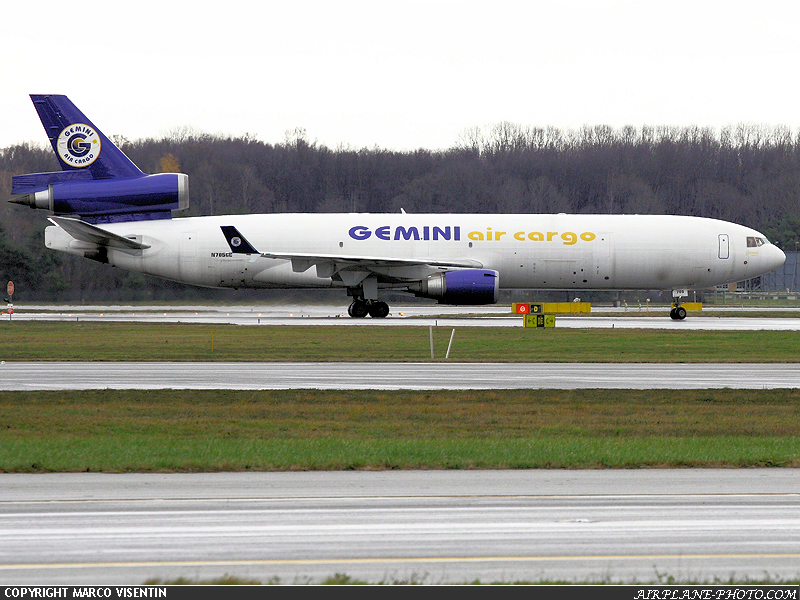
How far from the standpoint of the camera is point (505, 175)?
11456 cm

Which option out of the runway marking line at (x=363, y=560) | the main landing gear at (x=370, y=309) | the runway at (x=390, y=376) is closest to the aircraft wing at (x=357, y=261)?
the main landing gear at (x=370, y=309)

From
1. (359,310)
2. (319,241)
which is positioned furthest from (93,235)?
(359,310)

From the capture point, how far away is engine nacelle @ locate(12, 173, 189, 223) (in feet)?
136

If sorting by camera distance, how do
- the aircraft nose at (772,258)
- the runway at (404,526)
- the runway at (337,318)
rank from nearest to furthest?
the runway at (404,526)
the runway at (337,318)
the aircraft nose at (772,258)

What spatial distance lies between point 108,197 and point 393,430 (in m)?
31.6

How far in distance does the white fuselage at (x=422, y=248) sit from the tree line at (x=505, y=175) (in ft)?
153

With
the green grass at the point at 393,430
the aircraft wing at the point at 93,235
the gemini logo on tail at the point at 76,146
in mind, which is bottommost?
the green grass at the point at 393,430

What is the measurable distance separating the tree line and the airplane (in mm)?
45859

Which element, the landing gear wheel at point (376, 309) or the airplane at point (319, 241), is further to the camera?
the landing gear wheel at point (376, 309)

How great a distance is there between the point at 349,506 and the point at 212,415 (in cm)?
655

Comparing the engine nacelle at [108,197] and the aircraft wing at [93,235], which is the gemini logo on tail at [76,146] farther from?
the aircraft wing at [93,235]

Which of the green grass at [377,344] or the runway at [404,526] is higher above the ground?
the runway at [404,526]

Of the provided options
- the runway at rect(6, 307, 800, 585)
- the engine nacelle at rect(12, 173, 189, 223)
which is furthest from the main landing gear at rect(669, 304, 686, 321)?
the runway at rect(6, 307, 800, 585)

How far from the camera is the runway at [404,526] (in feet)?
22.7
